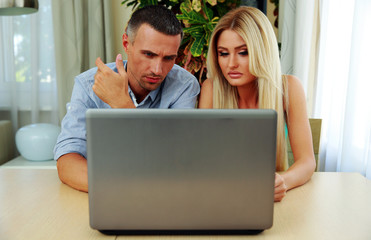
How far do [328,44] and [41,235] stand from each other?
2.00 m

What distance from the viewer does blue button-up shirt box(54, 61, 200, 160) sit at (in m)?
1.07

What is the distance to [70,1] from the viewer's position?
9.47 ft

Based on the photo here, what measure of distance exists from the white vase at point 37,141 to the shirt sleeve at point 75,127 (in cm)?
140

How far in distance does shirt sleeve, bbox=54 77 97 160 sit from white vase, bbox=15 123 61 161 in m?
1.40

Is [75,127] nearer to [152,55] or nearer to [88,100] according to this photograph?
[88,100]

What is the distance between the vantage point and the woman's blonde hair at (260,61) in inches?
46.5

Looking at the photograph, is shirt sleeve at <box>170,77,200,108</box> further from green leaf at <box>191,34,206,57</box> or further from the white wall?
the white wall

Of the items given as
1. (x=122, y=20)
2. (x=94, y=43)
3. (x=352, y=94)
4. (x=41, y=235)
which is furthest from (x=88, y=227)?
(x=122, y=20)

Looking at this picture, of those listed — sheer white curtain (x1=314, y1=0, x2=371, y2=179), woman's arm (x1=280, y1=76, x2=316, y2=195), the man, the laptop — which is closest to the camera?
the laptop

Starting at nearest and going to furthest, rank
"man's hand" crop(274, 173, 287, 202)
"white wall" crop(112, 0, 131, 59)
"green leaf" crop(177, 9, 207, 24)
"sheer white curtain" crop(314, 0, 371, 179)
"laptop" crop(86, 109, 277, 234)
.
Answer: "laptop" crop(86, 109, 277, 234)
"man's hand" crop(274, 173, 287, 202)
"sheer white curtain" crop(314, 0, 371, 179)
"green leaf" crop(177, 9, 207, 24)
"white wall" crop(112, 0, 131, 59)

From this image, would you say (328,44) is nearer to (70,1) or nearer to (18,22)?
(70,1)

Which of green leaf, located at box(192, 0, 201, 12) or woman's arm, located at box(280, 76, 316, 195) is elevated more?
green leaf, located at box(192, 0, 201, 12)

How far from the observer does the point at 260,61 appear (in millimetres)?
1179

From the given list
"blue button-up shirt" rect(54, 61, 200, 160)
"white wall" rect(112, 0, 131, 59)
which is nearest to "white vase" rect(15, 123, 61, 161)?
"white wall" rect(112, 0, 131, 59)
